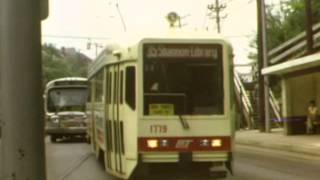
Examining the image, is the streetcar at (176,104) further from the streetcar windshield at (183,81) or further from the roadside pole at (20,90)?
the roadside pole at (20,90)

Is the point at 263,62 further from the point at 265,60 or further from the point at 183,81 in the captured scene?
the point at 183,81

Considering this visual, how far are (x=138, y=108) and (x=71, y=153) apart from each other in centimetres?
1509

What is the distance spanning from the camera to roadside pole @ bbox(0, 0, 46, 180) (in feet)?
12.3

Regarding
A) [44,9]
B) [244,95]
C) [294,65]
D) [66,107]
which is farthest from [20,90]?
[244,95]

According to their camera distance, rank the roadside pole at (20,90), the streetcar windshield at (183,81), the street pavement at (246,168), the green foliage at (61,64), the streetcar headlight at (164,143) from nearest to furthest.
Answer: the roadside pole at (20,90), the streetcar headlight at (164,143), the streetcar windshield at (183,81), the street pavement at (246,168), the green foliage at (61,64)

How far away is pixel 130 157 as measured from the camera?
540 inches

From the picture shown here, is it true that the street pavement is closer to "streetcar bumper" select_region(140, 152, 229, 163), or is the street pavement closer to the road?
the road

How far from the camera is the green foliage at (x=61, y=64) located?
388 ft

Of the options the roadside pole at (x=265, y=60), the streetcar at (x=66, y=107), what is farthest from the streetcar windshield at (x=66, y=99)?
the roadside pole at (x=265, y=60)

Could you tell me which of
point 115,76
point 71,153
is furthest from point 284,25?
point 115,76

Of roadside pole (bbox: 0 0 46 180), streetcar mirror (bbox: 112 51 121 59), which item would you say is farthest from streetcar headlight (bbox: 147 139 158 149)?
roadside pole (bbox: 0 0 46 180)

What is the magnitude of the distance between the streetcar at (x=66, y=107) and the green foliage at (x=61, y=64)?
62.1m

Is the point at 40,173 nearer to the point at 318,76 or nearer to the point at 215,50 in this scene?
the point at 215,50

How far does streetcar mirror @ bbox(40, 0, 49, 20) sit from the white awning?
2846 cm
